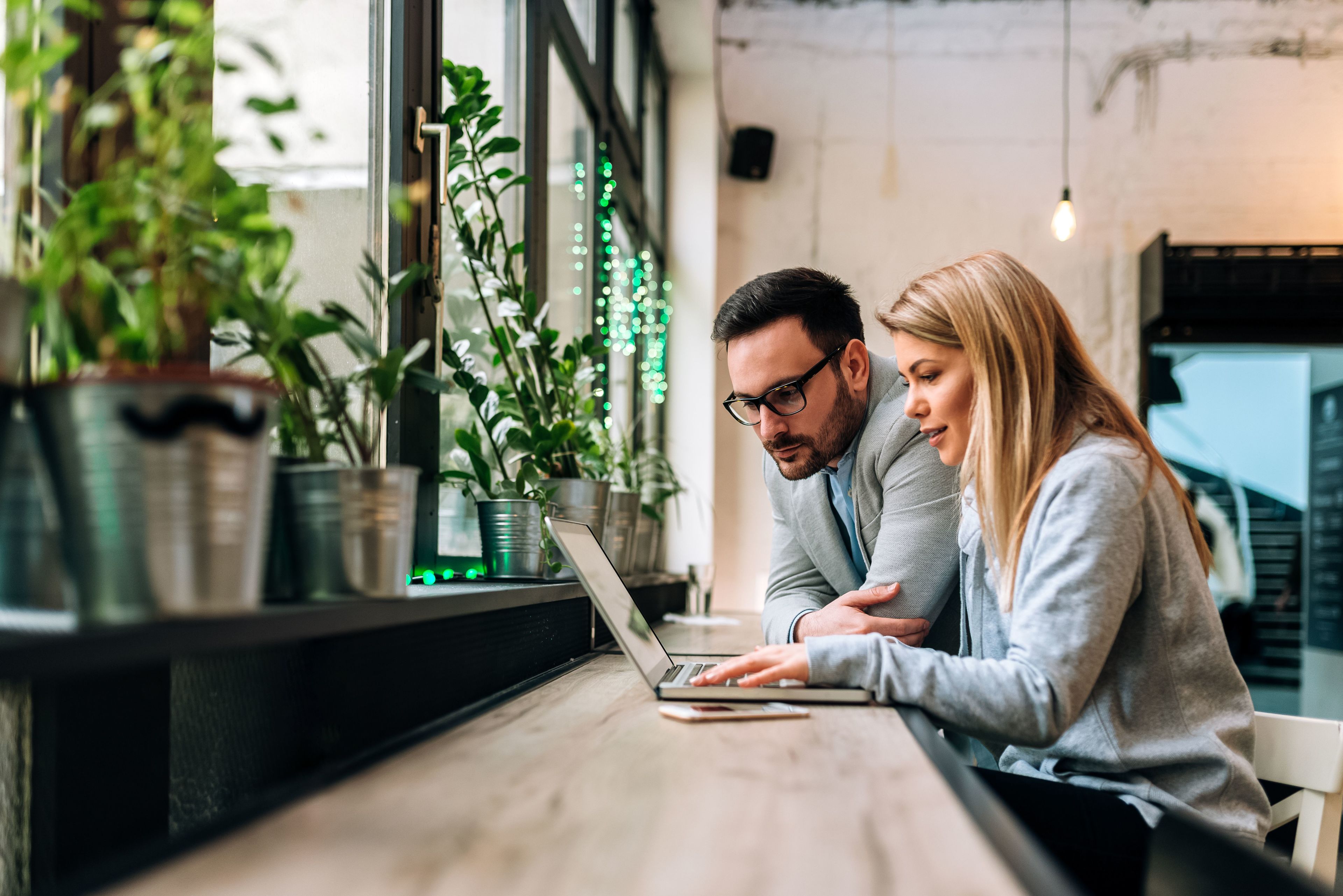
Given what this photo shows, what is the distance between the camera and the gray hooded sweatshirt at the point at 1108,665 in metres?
1.06

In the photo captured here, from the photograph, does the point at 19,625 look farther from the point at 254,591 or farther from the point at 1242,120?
the point at 1242,120

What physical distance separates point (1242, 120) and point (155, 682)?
5086 mm

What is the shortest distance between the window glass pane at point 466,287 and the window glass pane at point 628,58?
55.7 inches


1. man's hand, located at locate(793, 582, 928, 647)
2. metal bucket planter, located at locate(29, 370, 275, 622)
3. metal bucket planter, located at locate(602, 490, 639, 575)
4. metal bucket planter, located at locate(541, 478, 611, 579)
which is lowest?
man's hand, located at locate(793, 582, 928, 647)

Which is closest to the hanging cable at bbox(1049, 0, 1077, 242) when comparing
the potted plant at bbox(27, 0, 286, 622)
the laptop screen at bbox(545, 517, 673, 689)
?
the laptop screen at bbox(545, 517, 673, 689)

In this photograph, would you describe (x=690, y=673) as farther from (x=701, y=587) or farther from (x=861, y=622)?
(x=701, y=587)

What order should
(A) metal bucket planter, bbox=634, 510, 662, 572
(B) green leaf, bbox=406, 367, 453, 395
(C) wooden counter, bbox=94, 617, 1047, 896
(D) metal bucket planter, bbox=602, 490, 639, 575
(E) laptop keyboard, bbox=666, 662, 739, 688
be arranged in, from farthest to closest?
(A) metal bucket planter, bbox=634, 510, 662, 572
(D) metal bucket planter, bbox=602, 490, 639, 575
(E) laptop keyboard, bbox=666, 662, 739, 688
(B) green leaf, bbox=406, 367, 453, 395
(C) wooden counter, bbox=94, 617, 1047, 896

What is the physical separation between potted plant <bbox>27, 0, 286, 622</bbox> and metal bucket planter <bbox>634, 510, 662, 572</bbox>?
1.80 m

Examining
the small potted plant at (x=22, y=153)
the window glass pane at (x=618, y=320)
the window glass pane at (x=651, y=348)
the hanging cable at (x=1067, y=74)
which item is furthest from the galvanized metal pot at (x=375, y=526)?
the hanging cable at (x=1067, y=74)

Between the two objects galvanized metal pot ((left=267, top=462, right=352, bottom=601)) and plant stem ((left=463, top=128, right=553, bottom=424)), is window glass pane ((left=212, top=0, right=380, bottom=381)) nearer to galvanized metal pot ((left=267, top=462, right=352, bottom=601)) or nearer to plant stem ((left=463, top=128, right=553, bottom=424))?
plant stem ((left=463, top=128, right=553, bottom=424))

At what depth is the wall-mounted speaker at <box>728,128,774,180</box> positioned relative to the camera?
4562mm

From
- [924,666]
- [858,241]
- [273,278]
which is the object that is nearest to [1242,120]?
[858,241]

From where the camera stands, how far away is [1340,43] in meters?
4.46

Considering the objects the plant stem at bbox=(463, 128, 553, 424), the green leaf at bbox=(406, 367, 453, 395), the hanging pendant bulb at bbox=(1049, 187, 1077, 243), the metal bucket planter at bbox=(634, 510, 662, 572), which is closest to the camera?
the green leaf at bbox=(406, 367, 453, 395)
